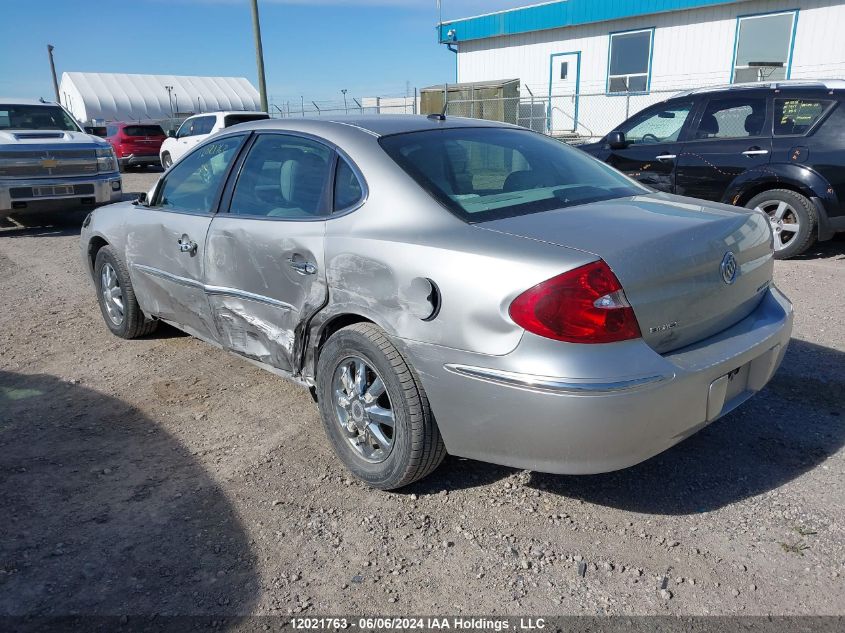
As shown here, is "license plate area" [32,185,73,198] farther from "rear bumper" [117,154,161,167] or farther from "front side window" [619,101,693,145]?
"rear bumper" [117,154,161,167]

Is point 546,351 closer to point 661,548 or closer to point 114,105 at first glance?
point 661,548

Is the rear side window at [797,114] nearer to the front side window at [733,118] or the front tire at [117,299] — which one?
the front side window at [733,118]

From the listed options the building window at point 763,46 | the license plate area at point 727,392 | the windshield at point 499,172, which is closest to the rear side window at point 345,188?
the windshield at point 499,172

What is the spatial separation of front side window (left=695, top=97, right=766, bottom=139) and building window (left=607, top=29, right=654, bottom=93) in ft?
37.0

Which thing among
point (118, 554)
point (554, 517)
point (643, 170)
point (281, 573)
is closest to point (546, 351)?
point (554, 517)

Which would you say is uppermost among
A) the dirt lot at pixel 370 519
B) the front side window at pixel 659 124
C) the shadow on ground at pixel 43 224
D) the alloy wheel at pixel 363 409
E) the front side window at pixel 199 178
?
the front side window at pixel 659 124

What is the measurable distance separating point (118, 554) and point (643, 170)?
7.17 metres

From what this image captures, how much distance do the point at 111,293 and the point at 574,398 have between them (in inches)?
161

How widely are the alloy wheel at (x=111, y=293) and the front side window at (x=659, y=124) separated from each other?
6060 mm

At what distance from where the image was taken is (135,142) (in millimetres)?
20922

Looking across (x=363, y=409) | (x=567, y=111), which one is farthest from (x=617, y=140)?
(x=567, y=111)

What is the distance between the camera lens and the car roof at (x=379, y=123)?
11.4 feet

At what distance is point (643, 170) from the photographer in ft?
26.8

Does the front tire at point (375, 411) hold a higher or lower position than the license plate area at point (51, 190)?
lower
